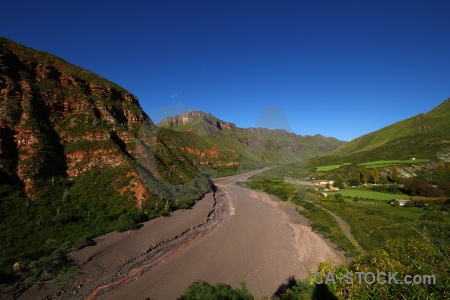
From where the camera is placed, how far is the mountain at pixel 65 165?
23484 millimetres

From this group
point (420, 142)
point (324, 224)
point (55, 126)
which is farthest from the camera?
point (420, 142)

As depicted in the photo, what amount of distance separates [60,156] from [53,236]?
16.3 metres

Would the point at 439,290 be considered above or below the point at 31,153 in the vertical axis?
below

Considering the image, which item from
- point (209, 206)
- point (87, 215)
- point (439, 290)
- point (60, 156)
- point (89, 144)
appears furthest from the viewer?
point (209, 206)

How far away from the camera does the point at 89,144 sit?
37.4m

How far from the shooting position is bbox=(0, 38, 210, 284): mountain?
23.5 meters

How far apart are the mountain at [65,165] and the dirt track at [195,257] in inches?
134

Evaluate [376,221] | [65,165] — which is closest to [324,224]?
[376,221]

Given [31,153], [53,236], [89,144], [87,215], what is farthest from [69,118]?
[53,236]

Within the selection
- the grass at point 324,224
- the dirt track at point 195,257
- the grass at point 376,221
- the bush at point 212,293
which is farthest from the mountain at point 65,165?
the grass at point 376,221

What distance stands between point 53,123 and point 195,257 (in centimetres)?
3448

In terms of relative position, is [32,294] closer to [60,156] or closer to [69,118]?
[60,156]

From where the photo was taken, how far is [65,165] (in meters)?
33.9

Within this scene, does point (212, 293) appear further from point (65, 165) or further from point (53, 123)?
point (53, 123)
